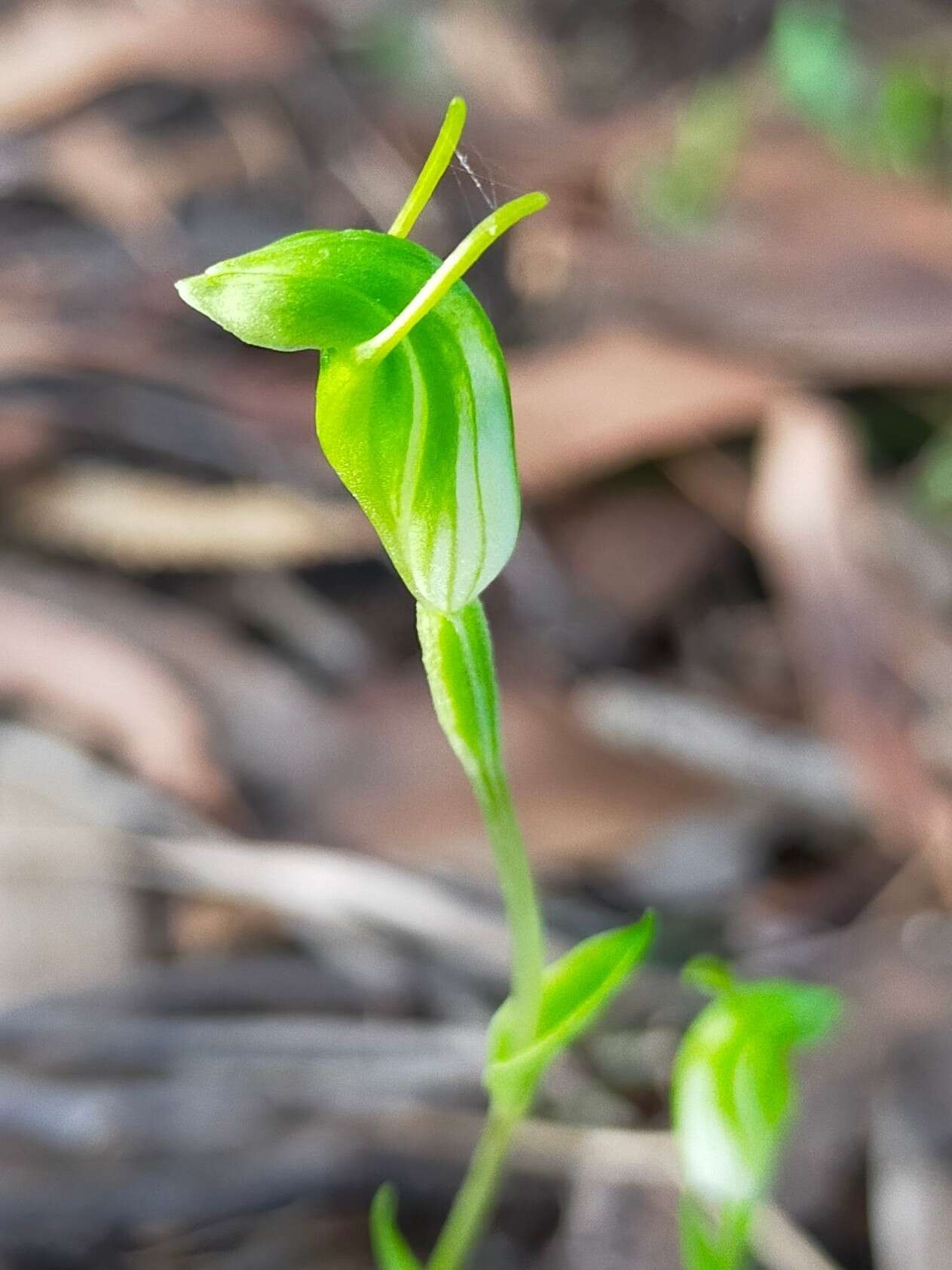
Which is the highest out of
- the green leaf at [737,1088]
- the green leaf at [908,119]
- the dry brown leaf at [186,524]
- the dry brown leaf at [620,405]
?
the green leaf at [908,119]

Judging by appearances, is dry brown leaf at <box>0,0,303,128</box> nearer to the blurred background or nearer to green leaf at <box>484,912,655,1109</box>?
the blurred background

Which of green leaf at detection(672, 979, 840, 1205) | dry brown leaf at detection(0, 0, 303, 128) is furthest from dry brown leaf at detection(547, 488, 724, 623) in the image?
dry brown leaf at detection(0, 0, 303, 128)

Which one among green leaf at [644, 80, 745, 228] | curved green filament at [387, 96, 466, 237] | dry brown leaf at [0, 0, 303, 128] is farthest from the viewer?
dry brown leaf at [0, 0, 303, 128]

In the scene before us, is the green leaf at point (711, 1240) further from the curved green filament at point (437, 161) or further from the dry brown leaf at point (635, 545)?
the dry brown leaf at point (635, 545)

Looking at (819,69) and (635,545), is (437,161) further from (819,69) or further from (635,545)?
(819,69)

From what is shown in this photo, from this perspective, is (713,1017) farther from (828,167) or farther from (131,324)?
(828,167)

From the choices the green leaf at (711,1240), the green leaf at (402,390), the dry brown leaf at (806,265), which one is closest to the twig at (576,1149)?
the green leaf at (711,1240)
